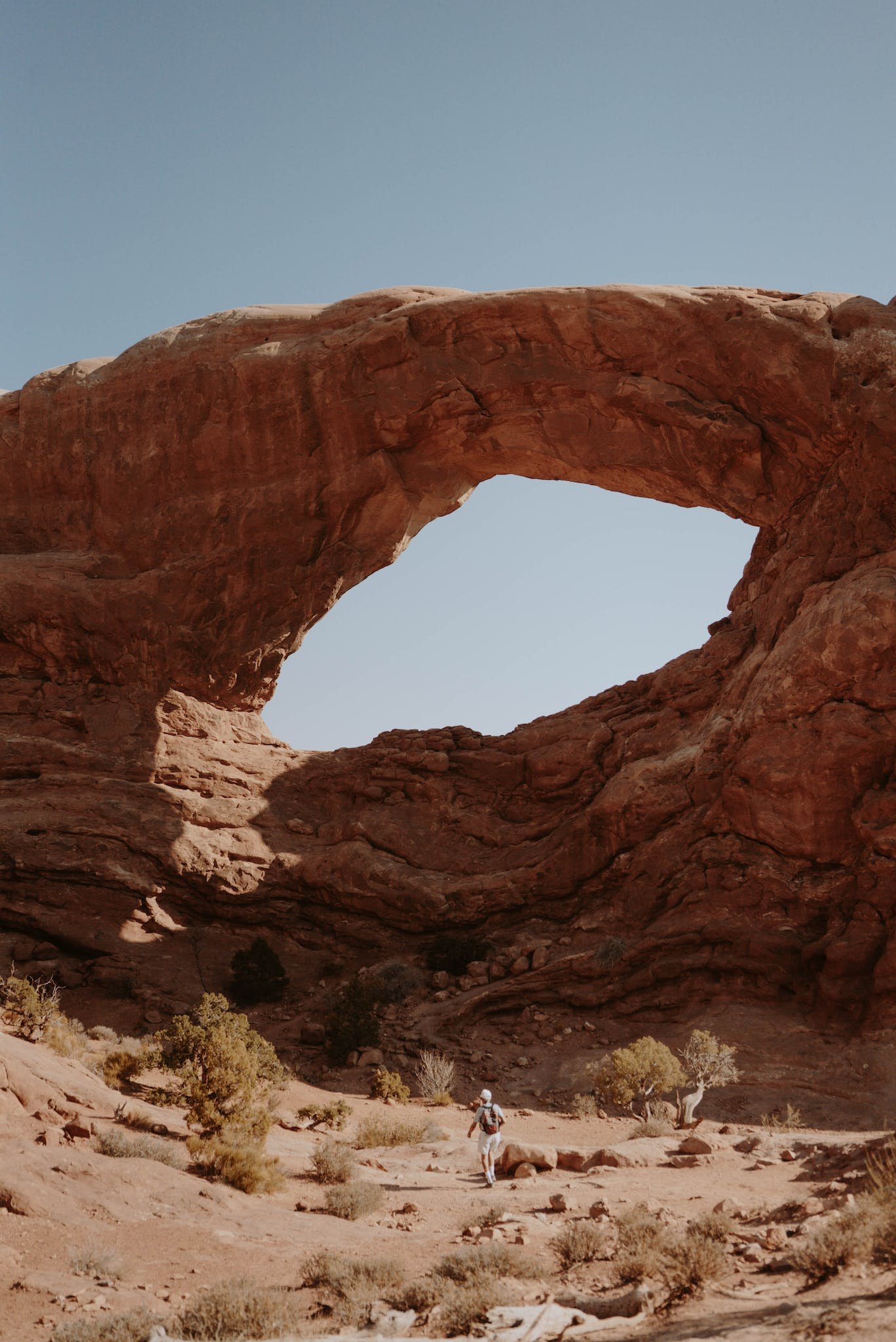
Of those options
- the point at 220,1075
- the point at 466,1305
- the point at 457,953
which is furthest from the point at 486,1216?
the point at 457,953

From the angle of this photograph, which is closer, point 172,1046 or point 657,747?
point 172,1046

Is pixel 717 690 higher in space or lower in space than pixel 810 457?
lower

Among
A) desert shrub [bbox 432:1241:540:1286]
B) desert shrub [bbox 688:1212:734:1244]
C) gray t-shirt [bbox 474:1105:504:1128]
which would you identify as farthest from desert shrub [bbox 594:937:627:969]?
desert shrub [bbox 432:1241:540:1286]

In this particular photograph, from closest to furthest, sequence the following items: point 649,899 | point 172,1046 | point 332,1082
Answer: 1. point 172,1046
2. point 332,1082
3. point 649,899

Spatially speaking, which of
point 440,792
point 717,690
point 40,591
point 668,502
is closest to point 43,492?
point 40,591

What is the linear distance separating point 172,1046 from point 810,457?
1790cm

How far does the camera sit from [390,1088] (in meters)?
18.4

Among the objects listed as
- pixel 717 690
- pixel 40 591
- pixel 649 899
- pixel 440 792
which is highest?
pixel 40 591

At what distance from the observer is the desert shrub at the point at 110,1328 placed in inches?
290

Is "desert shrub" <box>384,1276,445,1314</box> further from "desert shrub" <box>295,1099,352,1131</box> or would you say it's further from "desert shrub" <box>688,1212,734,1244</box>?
"desert shrub" <box>295,1099,352,1131</box>

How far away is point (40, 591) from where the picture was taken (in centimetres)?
2564

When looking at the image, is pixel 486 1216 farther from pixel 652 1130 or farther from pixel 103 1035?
pixel 103 1035

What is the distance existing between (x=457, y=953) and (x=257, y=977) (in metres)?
4.56

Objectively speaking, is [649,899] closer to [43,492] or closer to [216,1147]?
[216,1147]
